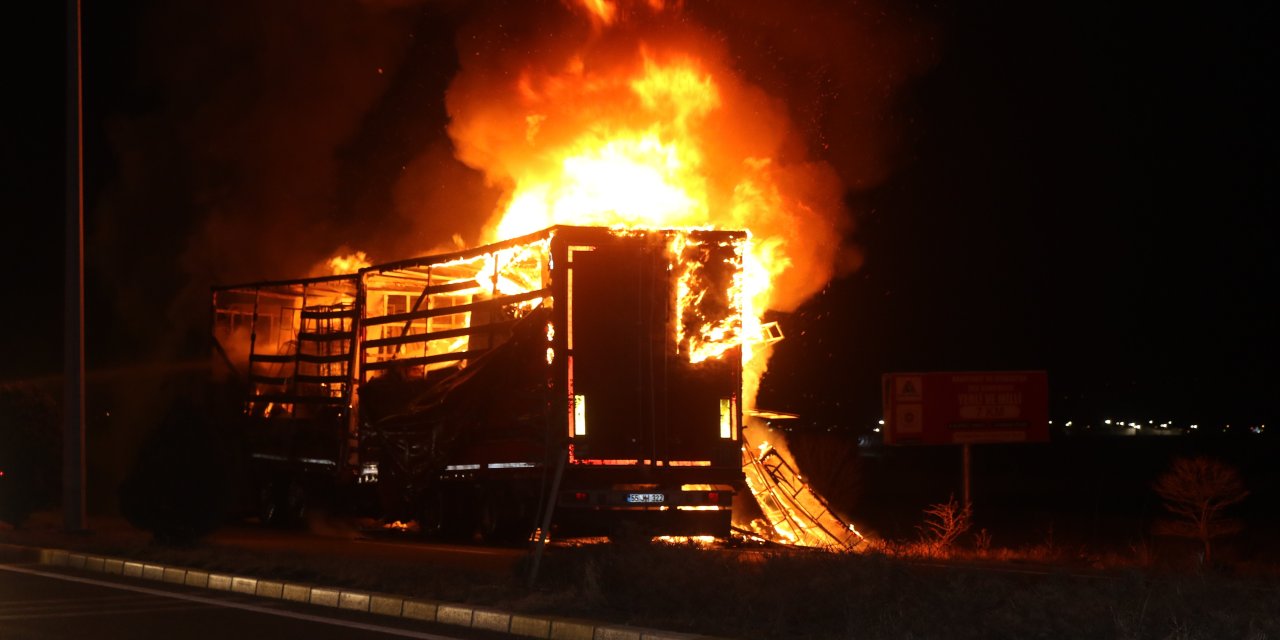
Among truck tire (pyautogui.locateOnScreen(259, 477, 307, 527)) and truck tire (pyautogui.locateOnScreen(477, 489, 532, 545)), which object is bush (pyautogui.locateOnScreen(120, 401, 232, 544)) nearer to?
truck tire (pyautogui.locateOnScreen(477, 489, 532, 545))

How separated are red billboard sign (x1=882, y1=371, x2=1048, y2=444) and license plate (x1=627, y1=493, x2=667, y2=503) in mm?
5786

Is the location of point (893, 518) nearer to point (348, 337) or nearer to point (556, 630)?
point (348, 337)

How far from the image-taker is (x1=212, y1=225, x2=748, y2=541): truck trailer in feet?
54.3

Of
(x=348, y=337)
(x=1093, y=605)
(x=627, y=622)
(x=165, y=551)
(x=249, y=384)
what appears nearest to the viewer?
(x=1093, y=605)

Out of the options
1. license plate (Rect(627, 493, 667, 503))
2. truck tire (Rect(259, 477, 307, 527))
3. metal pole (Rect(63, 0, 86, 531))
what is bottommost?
truck tire (Rect(259, 477, 307, 527))

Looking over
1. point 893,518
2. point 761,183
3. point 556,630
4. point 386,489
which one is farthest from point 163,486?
point 893,518

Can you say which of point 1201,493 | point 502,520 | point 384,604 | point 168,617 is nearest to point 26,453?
point 502,520

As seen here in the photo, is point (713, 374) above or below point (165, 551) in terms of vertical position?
above

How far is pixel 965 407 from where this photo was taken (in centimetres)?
2128

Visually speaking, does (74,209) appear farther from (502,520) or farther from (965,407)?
(965,407)

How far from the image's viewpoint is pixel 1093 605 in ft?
28.8

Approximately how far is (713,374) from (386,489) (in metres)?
6.30

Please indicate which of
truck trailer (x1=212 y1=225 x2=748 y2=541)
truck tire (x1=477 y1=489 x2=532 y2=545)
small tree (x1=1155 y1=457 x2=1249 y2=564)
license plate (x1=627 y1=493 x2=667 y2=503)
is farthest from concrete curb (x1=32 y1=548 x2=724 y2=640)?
small tree (x1=1155 y1=457 x2=1249 y2=564)

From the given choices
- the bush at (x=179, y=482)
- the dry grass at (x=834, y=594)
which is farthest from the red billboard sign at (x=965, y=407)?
the bush at (x=179, y=482)
